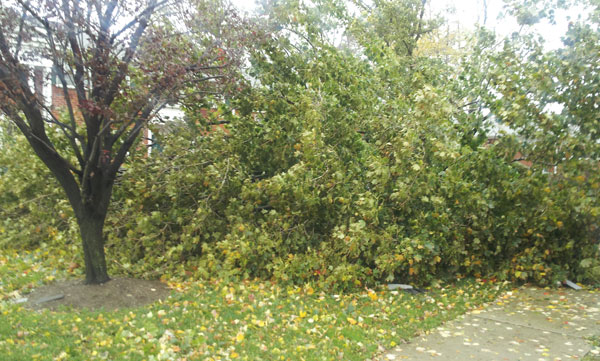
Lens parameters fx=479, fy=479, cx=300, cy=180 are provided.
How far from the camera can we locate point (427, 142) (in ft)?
20.2

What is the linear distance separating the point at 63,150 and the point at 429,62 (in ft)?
23.6

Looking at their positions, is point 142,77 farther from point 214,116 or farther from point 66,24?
point 214,116

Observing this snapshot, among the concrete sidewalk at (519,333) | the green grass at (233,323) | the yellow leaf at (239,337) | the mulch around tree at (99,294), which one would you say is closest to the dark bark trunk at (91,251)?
the mulch around tree at (99,294)

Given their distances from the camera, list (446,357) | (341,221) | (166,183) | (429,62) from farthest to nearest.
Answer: (429,62)
(166,183)
(341,221)
(446,357)

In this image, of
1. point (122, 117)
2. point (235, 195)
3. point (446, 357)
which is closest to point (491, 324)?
point (446, 357)

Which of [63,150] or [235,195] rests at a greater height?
[63,150]

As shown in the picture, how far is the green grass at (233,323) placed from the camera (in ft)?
12.9

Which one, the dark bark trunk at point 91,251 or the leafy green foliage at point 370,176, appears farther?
the leafy green foliage at point 370,176

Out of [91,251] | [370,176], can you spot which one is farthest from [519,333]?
[91,251]

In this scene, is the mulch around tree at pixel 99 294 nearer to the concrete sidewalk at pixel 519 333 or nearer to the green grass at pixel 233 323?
the green grass at pixel 233 323

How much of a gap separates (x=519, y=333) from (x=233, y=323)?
9.21 feet

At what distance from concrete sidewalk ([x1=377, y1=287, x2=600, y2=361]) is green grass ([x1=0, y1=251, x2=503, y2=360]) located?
0.21 m

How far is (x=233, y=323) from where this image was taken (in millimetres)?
4762

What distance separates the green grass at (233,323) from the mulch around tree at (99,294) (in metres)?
0.20
